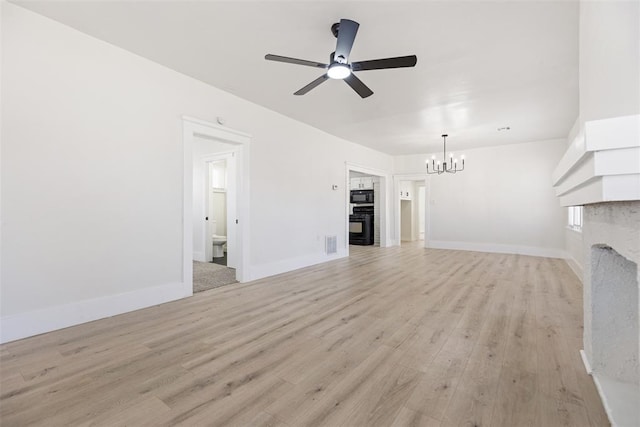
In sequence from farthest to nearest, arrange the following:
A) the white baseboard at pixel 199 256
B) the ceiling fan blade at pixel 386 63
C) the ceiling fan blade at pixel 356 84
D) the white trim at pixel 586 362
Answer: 1. the white baseboard at pixel 199 256
2. the ceiling fan blade at pixel 356 84
3. the ceiling fan blade at pixel 386 63
4. the white trim at pixel 586 362

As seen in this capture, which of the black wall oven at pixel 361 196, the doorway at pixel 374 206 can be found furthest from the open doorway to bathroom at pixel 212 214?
the black wall oven at pixel 361 196

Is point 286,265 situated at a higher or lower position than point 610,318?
lower

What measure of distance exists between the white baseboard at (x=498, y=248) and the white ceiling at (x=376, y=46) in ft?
10.4

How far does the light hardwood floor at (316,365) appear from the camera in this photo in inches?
57.2

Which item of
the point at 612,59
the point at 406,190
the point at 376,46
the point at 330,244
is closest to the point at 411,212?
the point at 406,190

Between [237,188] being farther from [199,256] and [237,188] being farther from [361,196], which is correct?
[361,196]

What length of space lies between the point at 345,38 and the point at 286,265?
3532mm

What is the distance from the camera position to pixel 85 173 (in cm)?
267

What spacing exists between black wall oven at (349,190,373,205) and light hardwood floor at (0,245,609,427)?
17.5ft

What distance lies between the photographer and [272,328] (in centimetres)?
251

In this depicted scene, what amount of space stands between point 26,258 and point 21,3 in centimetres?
208

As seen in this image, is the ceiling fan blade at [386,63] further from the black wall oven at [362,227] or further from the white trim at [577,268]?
the black wall oven at [362,227]

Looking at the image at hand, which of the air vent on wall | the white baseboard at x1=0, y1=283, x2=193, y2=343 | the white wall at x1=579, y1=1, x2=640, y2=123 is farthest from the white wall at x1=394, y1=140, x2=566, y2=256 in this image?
the white baseboard at x1=0, y1=283, x2=193, y2=343

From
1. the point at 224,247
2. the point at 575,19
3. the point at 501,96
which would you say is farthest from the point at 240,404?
the point at 224,247
